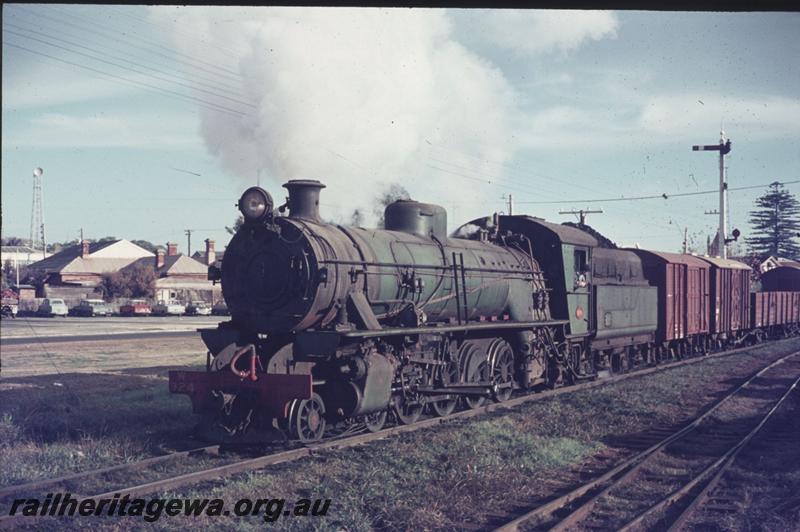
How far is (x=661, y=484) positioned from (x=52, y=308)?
179ft

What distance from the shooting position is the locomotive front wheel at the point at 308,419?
974cm

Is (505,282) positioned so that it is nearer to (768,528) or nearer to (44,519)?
(768,528)

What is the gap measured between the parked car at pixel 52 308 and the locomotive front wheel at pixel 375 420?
50431mm

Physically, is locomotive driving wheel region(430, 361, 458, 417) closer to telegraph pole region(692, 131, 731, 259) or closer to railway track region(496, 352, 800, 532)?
railway track region(496, 352, 800, 532)

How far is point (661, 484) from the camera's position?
8852 mm

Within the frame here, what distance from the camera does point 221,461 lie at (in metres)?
9.23

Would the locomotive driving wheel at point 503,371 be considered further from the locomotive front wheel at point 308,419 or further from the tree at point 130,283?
the tree at point 130,283

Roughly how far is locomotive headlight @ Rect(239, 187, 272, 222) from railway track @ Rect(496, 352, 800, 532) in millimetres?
5483

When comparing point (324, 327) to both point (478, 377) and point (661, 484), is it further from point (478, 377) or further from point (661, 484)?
point (661, 484)

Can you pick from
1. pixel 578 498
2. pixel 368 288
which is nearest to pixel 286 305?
pixel 368 288

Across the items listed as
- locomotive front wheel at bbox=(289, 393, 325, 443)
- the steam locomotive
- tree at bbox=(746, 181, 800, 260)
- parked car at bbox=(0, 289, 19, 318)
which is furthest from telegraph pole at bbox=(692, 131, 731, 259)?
parked car at bbox=(0, 289, 19, 318)

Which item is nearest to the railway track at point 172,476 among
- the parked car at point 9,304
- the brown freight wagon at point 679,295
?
the brown freight wagon at point 679,295

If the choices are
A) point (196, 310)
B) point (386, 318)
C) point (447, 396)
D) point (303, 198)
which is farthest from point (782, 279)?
point (196, 310)

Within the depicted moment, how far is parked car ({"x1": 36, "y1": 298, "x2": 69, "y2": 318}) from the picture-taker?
54562 mm
